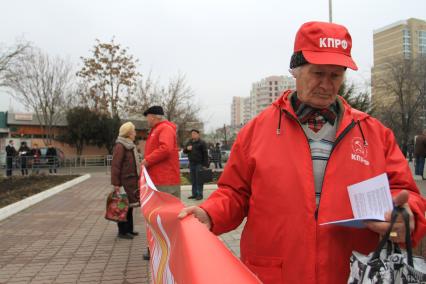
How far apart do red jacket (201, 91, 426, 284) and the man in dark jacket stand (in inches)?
376

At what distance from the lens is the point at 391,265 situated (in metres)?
1.46

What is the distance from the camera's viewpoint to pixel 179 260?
1972mm

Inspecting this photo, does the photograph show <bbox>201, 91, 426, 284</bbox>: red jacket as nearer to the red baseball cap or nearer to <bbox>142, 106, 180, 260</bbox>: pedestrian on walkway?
the red baseball cap

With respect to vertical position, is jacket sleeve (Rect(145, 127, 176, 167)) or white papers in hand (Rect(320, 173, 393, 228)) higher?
jacket sleeve (Rect(145, 127, 176, 167))

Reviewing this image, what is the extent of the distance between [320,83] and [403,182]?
571 mm

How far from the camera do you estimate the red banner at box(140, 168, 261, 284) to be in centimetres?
152

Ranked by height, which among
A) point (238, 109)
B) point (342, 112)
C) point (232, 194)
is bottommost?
point (232, 194)

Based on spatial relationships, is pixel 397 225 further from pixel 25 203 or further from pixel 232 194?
pixel 25 203

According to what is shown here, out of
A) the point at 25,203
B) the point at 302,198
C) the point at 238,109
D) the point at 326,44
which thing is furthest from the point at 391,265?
the point at 238,109

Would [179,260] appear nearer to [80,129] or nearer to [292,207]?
[292,207]

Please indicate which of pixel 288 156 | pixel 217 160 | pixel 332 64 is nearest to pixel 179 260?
pixel 288 156

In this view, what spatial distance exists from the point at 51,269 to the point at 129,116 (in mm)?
33293

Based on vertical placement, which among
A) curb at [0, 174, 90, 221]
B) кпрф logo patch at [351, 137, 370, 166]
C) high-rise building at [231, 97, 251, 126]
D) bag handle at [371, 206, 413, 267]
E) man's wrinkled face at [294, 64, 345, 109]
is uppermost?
high-rise building at [231, 97, 251, 126]

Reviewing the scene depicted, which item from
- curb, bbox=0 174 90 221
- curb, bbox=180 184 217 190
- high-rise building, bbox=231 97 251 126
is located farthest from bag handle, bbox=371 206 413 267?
high-rise building, bbox=231 97 251 126
